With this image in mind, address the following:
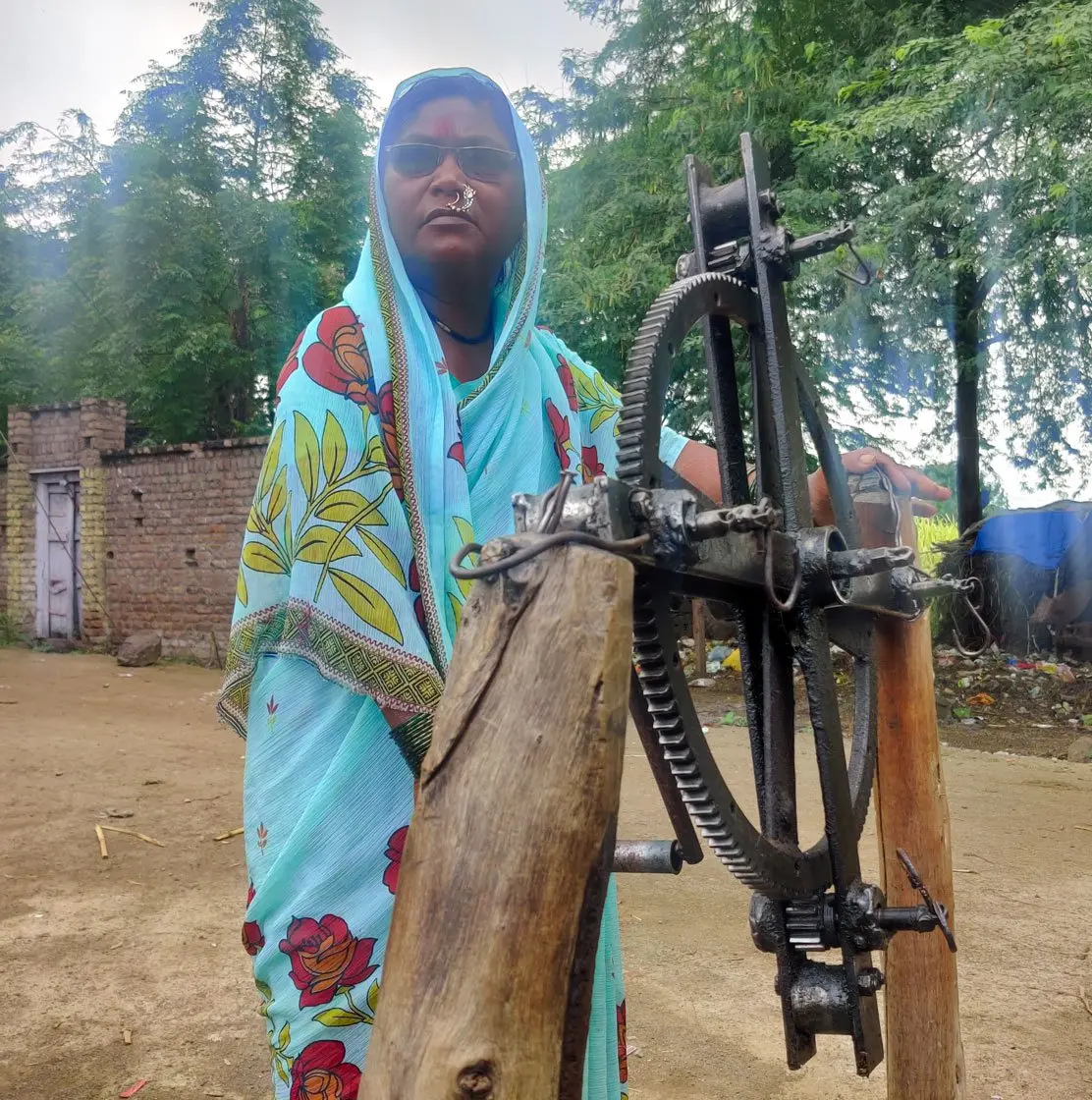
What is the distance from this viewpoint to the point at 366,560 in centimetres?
136

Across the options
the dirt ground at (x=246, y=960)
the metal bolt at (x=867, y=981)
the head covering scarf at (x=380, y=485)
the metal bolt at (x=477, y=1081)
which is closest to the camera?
the metal bolt at (x=477, y=1081)

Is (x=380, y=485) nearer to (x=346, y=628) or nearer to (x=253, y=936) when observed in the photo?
(x=346, y=628)

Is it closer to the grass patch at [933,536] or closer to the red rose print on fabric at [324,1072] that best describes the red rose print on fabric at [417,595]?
the red rose print on fabric at [324,1072]

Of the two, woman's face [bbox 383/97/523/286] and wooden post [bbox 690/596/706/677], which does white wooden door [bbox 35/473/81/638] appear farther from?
woman's face [bbox 383/97/523/286]

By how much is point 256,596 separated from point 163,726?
614 centimetres

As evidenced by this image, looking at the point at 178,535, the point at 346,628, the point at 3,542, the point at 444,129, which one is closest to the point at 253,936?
the point at 346,628

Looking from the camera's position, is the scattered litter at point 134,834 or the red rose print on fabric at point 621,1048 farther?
the scattered litter at point 134,834

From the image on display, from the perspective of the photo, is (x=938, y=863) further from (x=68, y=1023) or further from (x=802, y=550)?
(x=68, y=1023)

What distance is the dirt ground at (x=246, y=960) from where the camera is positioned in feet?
8.81

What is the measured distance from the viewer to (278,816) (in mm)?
1422

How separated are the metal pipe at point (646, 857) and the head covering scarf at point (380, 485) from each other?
0.39 metres

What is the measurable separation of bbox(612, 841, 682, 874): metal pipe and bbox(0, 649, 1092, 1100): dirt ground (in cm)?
188

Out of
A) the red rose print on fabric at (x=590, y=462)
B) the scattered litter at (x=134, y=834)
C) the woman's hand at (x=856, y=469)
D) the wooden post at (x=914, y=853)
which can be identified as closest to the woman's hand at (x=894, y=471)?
the woman's hand at (x=856, y=469)

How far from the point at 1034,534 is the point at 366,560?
350 inches
